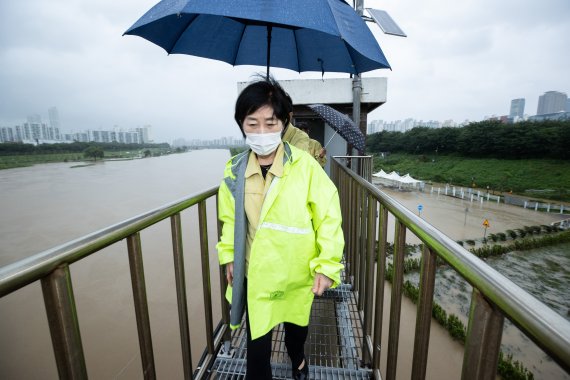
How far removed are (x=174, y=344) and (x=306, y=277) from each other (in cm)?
→ 1031

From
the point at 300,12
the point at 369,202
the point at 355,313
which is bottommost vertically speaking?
the point at 355,313

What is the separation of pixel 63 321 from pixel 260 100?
1.12 meters

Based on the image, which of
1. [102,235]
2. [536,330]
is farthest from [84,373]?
[536,330]

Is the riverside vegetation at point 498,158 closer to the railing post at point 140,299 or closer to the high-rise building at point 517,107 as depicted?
the railing post at point 140,299

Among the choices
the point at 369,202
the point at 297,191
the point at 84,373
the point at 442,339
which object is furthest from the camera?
the point at 442,339

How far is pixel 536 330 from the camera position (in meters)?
0.46

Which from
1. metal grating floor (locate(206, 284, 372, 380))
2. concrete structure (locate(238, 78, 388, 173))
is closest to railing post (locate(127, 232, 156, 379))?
metal grating floor (locate(206, 284, 372, 380))

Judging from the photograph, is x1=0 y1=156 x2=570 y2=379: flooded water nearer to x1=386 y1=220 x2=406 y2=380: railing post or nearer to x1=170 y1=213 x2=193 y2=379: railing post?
x1=386 y1=220 x2=406 y2=380: railing post

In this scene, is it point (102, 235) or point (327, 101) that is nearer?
point (102, 235)

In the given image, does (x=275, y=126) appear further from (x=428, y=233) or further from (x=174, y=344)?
(x=174, y=344)

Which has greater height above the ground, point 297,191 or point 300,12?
point 300,12

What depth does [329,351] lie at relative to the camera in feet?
7.95

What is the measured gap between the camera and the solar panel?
205 inches

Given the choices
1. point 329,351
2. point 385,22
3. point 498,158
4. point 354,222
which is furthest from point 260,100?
point 498,158
